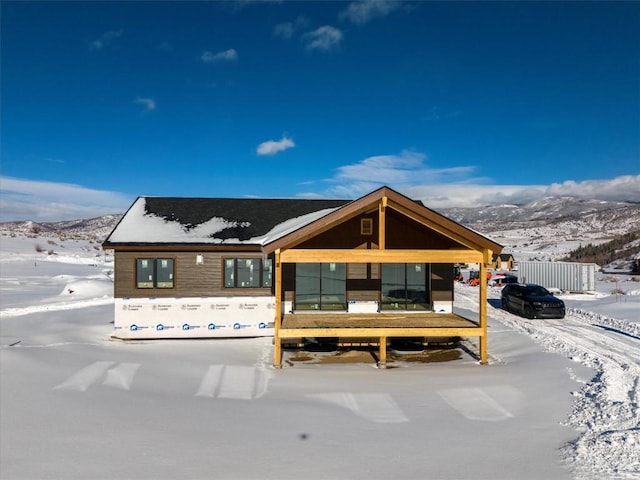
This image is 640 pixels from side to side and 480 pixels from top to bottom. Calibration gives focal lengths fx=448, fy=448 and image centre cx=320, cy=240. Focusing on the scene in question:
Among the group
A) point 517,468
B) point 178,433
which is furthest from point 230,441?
point 517,468

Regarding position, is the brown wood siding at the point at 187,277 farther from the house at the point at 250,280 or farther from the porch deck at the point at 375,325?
the porch deck at the point at 375,325

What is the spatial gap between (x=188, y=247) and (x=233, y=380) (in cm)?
646

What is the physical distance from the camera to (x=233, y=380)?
35.6ft

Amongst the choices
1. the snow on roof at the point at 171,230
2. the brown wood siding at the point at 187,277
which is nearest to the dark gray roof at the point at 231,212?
the snow on roof at the point at 171,230

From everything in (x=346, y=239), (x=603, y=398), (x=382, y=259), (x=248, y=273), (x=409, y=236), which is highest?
(x=409, y=236)

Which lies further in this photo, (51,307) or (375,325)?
(51,307)

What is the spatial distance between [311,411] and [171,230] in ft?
33.9

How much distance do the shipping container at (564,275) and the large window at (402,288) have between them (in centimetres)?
1867

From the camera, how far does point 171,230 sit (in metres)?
16.7

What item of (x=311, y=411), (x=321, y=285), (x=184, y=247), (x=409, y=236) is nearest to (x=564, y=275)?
(x=409, y=236)

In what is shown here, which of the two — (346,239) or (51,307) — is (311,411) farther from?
(51,307)

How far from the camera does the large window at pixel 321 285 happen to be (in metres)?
15.8

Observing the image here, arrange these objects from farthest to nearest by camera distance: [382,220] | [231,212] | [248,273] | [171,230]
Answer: [231,212] → [171,230] → [248,273] → [382,220]

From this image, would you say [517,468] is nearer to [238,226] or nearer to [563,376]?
[563,376]
